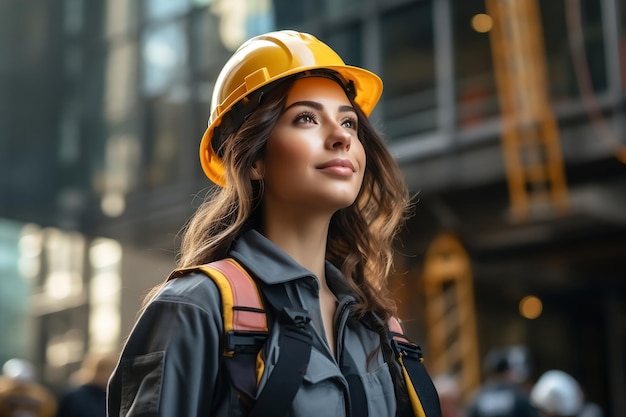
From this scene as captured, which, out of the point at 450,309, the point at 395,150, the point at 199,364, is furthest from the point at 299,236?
the point at 450,309

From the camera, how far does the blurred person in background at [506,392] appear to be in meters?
8.91

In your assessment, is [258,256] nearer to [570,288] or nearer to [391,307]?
[391,307]

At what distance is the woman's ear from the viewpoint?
8.66ft

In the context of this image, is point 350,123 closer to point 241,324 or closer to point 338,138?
point 338,138

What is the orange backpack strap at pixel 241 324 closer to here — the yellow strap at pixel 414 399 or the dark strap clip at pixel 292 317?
the dark strap clip at pixel 292 317

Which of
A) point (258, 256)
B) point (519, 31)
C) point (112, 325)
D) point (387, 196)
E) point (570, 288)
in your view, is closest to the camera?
point (258, 256)

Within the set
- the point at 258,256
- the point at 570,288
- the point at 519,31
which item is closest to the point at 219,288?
the point at 258,256

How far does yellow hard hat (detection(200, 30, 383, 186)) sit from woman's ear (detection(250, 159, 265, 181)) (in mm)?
150

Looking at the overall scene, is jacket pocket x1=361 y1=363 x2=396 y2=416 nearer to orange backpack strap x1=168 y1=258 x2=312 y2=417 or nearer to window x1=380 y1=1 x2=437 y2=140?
orange backpack strap x1=168 y1=258 x2=312 y2=417

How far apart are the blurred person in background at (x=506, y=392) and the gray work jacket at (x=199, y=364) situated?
21.9ft

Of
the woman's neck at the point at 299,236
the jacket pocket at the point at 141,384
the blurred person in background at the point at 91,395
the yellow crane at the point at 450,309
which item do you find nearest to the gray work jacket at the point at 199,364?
the jacket pocket at the point at 141,384

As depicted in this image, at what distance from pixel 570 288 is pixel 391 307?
56.8 ft

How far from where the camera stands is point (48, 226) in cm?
1656

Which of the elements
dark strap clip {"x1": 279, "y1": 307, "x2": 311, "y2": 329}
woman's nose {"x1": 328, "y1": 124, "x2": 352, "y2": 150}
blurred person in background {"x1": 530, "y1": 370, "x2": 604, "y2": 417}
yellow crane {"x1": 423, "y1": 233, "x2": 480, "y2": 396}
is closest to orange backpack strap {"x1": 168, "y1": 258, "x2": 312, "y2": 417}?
dark strap clip {"x1": 279, "y1": 307, "x2": 311, "y2": 329}
